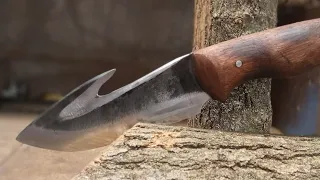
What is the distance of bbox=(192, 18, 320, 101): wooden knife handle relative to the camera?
916 mm

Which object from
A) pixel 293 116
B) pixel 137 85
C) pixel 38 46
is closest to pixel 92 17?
pixel 38 46

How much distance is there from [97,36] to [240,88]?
2.06 m

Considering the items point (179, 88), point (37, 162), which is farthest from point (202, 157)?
point (37, 162)

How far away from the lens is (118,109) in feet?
3.10

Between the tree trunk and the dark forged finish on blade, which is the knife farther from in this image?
the tree trunk

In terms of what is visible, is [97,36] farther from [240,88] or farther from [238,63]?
[238,63]

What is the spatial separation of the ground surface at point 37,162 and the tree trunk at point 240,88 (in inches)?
21.0

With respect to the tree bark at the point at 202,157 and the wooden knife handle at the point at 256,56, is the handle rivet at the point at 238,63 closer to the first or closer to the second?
the wooden knife handle at the point at 256,56

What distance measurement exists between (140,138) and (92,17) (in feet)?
7.15

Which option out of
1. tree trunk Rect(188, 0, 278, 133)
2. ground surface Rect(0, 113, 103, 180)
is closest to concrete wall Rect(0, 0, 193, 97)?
ground surface Rect(0, 113, 103, 180)

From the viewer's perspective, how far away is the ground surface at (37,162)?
1432 millimetres

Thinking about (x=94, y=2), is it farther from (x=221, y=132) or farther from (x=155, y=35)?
(x=221, y=132)

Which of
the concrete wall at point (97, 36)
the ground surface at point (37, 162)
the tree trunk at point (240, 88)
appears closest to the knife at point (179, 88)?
the tree trunk at point (240, 88)

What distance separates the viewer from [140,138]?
2.94 feet
